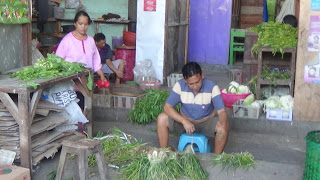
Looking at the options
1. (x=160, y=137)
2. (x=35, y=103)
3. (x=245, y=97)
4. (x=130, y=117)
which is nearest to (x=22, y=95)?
(x=35, y=103)

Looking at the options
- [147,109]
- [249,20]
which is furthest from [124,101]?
[249,20]

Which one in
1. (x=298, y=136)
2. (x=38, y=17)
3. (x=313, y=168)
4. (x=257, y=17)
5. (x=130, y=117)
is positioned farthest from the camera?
(x=257, y=17)

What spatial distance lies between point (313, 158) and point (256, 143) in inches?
87.2

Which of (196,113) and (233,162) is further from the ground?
(196,113)

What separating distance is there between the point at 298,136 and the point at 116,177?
10.0 feet

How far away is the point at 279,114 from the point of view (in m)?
6.78

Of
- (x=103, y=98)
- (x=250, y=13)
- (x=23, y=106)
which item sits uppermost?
(x=250, y=13)

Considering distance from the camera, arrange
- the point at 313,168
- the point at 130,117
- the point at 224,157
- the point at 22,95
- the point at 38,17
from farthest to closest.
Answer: the point at 38,17, the point at 130,117, the point at 224,157, the point at 22,95, the point at 313,168

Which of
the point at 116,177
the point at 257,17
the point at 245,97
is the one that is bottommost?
the point at 116,177

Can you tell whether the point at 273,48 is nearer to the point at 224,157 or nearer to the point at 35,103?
the point at 224,157

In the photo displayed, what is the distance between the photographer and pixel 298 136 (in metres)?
6.62

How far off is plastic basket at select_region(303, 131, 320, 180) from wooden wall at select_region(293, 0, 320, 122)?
2175 mm

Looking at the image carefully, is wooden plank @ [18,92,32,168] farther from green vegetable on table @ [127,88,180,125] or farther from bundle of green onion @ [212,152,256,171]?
green vegetable on table @ [127,88,180,125]

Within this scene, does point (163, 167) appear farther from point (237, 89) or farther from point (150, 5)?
point (150, 5)
